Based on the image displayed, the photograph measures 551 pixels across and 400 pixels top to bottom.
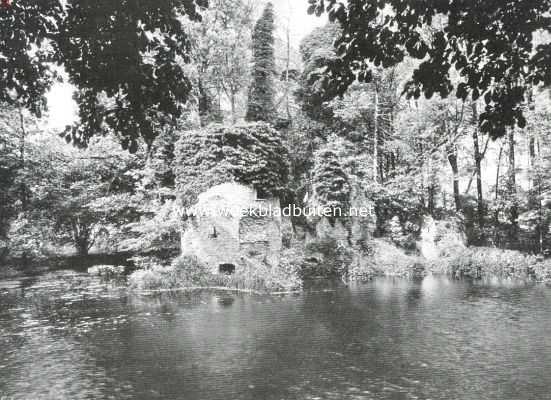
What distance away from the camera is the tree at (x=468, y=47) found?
14.5ft

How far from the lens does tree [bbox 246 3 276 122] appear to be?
2792cm

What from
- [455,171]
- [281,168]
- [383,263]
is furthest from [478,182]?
[281,168]

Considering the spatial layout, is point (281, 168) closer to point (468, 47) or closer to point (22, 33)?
point (22, 33)

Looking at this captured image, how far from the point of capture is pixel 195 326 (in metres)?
12.6

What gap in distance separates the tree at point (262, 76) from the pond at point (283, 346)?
13.9 metres

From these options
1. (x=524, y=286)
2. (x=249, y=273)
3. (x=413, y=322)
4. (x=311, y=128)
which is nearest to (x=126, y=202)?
(x=249, y=273)

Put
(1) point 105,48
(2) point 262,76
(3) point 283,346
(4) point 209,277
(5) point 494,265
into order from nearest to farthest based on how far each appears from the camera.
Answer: (1) point 105,48, (3) point 283,346, (4) point 209,277, (5) point 494,265, (2) point 262,76

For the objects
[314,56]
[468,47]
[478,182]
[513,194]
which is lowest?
[468,47]

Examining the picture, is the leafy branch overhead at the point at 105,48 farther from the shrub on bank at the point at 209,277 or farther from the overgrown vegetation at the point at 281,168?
the shrub on bank at the point at 209,277

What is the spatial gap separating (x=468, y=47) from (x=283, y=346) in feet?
25.8

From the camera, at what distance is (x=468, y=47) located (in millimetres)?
4801

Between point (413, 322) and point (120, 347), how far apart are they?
7700 millimetres

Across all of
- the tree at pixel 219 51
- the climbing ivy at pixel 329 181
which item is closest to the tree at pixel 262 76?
the tree at pixel 219 51

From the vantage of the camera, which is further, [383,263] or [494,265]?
[383,263]
